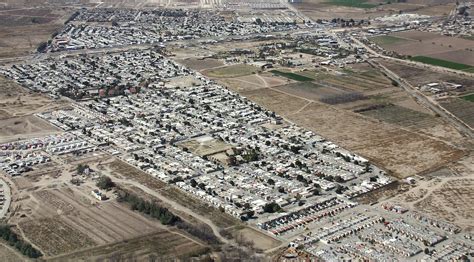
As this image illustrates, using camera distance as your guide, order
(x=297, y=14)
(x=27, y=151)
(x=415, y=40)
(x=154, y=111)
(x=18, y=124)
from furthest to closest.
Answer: (x=297, y=14)
(x=415, y=40)
(x=154, y=111)
(x=18, y=124)
(x=27, y=151)

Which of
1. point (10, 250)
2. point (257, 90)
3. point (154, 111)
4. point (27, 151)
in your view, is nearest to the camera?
point (10, 250)

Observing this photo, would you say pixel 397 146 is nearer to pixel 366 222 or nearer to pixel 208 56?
pixel 366 222

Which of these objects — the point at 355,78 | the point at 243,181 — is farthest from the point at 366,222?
the point at 355,78

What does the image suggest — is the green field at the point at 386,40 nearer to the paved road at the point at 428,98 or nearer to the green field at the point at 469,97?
the paved road at the point at 428,98

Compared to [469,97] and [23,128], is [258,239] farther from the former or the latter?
[469,97]

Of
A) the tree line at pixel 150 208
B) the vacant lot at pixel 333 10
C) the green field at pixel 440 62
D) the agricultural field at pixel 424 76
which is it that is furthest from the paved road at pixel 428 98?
the vacant lot at pixel 333 10

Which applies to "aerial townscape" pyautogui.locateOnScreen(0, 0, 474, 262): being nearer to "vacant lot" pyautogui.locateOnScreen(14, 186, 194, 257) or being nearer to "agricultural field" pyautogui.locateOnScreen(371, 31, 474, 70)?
"vacant lot" pyautogui.locateOnScreen(14, 186, 194, 257)
